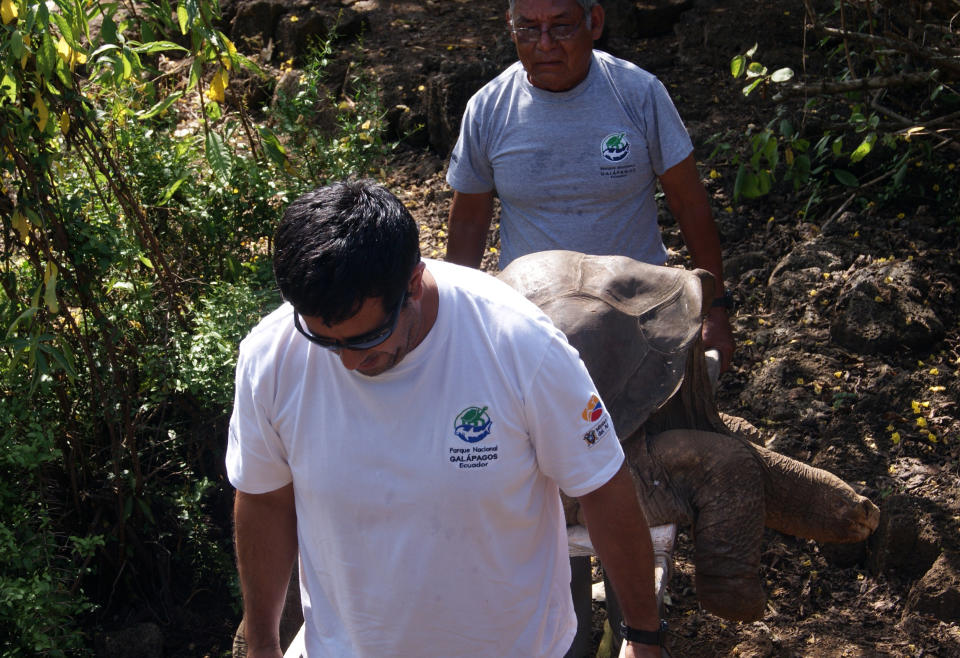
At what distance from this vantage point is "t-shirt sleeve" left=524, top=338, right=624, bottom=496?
5.38 ft

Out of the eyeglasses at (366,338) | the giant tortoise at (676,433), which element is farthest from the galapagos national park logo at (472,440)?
the giant tortoise at (676,433)

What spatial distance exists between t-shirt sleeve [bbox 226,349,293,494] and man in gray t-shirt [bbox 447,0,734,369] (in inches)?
56.8

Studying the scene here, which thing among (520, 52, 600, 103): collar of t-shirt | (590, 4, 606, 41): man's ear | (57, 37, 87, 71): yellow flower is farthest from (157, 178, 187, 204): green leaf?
(590, 4, 606, 41): man's ear

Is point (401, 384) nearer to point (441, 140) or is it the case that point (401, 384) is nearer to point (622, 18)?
point (441, 140)

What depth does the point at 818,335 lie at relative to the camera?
4.36 metres

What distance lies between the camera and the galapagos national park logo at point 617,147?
2.92m

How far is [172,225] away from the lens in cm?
396

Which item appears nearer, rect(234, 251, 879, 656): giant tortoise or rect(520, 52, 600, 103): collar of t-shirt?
rect(234, 251, 879, 656): giant tortoise

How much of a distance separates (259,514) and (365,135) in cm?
269

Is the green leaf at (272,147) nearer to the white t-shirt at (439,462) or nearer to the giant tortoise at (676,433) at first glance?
the giant tortoise at (676,433)

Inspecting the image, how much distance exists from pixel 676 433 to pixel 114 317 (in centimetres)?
209

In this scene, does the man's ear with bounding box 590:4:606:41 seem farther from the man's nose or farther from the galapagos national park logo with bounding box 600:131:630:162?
the galapagos national park logo with bounding box 600:131:630:162

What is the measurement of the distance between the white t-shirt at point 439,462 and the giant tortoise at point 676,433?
74 cm

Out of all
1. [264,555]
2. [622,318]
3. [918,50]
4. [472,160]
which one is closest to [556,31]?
[472,160]
